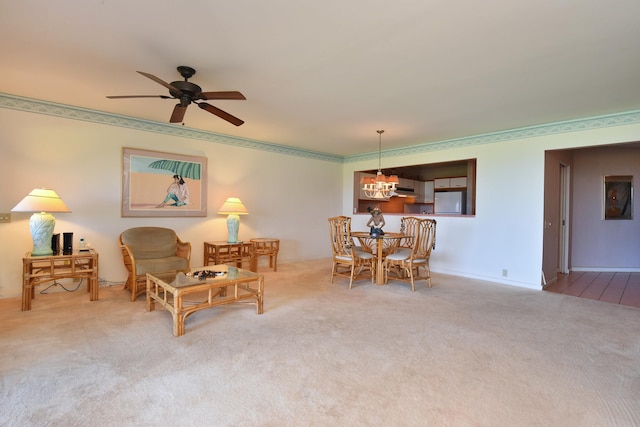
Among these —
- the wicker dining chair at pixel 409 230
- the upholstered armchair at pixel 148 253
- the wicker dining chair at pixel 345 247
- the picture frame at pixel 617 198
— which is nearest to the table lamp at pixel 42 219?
the upholstered armchair at pixel 148 253

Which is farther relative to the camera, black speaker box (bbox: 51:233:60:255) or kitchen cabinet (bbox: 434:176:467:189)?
kitchen cabinet (bbox: 434:176:467:189)

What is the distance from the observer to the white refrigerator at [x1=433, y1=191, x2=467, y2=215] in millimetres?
6918

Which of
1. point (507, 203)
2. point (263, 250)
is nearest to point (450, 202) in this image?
point (507, 203)

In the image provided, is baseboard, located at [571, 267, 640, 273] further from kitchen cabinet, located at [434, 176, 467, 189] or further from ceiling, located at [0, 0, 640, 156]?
ceiling, located at [0, 0, 640, 156]

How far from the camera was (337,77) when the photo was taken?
9.52ft

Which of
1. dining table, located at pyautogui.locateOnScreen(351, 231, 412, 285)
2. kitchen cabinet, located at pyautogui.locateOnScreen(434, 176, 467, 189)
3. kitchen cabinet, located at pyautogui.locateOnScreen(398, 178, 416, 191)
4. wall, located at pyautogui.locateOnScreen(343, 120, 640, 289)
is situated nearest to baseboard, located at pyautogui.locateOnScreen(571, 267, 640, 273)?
wall, located at pyautogui.locateOnScreen(343, 120, 640, 289)

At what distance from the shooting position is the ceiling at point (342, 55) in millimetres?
1954

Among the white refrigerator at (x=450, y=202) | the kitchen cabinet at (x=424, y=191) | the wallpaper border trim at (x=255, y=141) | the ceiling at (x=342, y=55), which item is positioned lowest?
the white refrigerator at (x=450, y=202)

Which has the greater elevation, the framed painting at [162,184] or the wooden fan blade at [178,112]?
the wooden fan blade at [178,112]

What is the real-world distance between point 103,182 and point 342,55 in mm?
3582

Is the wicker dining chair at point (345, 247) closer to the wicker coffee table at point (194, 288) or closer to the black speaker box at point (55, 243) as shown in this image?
the wicker coffee table at point (194, 288)

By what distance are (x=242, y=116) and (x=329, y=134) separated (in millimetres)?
1484

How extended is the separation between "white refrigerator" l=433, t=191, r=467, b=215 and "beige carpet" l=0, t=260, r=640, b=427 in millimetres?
3565

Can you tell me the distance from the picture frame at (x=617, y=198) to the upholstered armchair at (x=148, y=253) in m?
7.28
